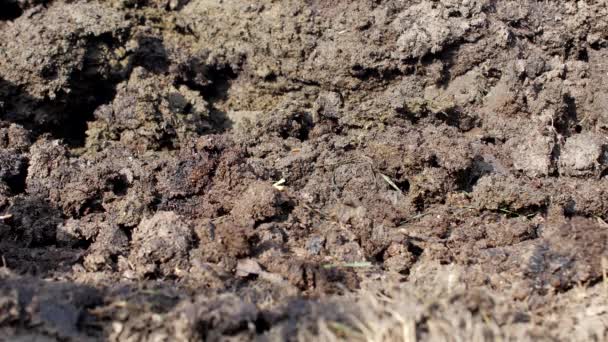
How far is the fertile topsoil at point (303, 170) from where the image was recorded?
2.43 metres

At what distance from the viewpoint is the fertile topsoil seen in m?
2.43

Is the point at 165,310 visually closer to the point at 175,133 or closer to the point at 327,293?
the point at 327,293

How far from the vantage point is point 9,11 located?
390 cm

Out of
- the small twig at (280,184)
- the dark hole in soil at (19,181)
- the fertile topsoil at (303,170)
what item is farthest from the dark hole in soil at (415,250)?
the dark hole in soil at (19,181)

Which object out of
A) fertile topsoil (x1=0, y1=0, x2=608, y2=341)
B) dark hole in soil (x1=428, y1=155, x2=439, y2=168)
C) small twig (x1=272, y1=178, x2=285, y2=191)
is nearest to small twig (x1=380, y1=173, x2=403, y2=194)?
fertile topsoil (x1=0, y1=0, x2=608, y2=341)

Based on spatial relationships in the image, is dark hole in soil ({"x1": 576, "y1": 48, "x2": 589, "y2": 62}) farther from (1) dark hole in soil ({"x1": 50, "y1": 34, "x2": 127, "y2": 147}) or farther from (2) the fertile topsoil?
(1) dark hole in soil ({"x1": 50, "y1": 34, "x2": 127, "y2": 147})

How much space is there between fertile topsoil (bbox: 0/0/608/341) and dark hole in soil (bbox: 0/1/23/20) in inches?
1.0

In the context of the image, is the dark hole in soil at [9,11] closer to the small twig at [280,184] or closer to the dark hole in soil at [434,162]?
the small twig at [280,184]

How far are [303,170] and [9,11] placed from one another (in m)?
2.03

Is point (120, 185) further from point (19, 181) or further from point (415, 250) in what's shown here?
point (415, 250)

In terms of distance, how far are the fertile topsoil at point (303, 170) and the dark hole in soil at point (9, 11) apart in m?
0.02

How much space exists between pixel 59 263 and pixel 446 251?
5.33 feet

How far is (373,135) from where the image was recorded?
3.40 metres

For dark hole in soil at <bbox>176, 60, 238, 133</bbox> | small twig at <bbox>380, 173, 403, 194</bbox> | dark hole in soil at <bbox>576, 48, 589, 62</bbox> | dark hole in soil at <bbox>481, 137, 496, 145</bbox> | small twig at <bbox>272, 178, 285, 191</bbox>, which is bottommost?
small twig at <bbox>272, 178, 285, 191</bbox>
